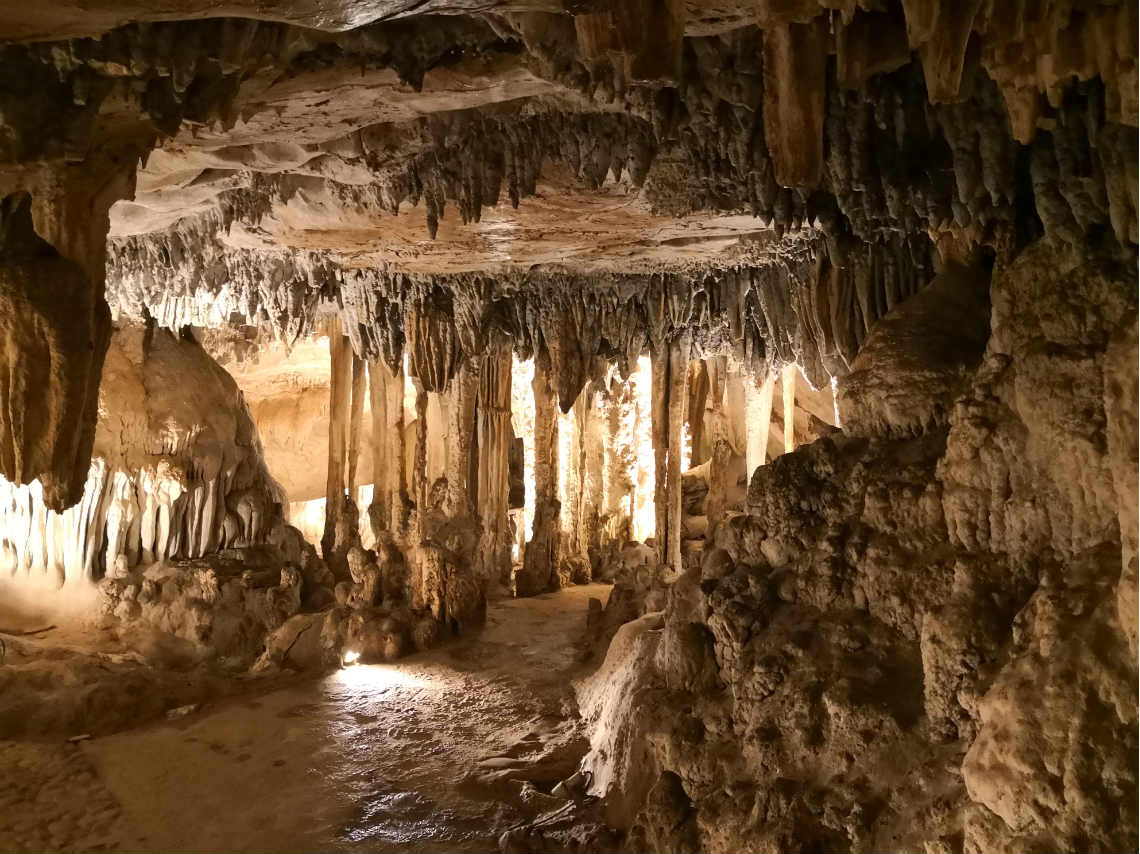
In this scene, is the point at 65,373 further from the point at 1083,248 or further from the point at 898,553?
the point at 1083,248

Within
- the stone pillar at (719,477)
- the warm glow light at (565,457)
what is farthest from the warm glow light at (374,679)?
the stone pillar at (719,477)

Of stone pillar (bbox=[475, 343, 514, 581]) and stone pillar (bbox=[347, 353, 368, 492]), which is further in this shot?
stone pillar (bbox=[475, 343, 514, 581])

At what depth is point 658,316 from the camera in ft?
31.8

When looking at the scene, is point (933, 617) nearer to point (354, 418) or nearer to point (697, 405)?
point (354, 418)

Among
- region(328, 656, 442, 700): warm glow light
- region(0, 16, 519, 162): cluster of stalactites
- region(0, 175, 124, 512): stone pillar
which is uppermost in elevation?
region(0, 16, 519, 162): cluster of stalactites

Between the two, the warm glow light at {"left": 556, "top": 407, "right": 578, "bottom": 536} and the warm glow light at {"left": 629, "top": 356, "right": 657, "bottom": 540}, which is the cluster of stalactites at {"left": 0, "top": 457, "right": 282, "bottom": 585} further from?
the warm glow light at {"left": 629, "top": 356, "right": 657, "bottom": 540}

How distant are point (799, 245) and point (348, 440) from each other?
6.33 meters

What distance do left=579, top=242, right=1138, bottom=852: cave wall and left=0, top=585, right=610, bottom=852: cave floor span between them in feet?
3.31

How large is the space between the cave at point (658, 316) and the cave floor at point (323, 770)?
0.04 metres

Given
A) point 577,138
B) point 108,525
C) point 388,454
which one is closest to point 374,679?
point 108,525

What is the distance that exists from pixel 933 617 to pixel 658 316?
6.48 m

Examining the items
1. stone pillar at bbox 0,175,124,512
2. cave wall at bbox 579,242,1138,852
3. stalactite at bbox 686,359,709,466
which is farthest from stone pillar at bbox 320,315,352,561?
stone pillar at bbox 0,175,124,512

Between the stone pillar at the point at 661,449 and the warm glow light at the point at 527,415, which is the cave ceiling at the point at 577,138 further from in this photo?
the warm glow light at the point at 527,415

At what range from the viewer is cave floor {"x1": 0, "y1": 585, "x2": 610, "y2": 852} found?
491cm
